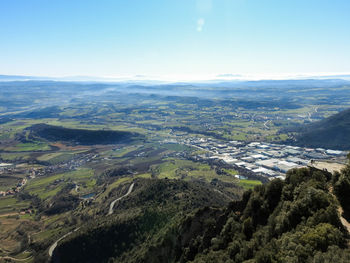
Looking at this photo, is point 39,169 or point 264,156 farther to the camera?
point 39,169

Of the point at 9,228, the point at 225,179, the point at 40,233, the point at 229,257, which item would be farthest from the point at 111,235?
the point at 225,179

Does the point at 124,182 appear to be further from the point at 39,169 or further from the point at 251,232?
the point at 251,232

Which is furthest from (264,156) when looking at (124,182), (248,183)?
(124,182)

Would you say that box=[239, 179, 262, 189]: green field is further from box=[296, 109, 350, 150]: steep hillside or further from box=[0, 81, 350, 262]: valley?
box=[296, 109, 350, 150]: steep hillside

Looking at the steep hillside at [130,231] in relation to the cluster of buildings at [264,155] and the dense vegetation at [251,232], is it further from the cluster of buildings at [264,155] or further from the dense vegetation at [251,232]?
the cluster of buildings at [264,155]

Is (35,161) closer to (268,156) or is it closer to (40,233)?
(40,233)

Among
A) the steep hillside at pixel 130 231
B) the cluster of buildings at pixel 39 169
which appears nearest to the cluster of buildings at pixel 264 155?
the steep hillside at pixel 130 231

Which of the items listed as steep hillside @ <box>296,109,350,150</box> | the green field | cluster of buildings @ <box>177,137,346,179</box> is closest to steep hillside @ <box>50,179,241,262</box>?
the green field
